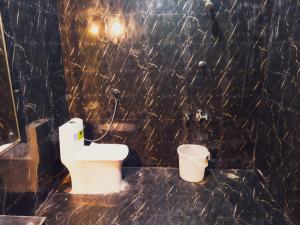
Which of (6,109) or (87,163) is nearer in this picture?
(6,109)

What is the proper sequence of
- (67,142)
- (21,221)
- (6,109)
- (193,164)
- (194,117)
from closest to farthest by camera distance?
(21,221), (6,109), (67,142), (193,164), (194,117)

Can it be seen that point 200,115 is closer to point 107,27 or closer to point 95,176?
point 95,176

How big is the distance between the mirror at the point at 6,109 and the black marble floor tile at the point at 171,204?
848 mm

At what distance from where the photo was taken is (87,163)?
237 centimetres

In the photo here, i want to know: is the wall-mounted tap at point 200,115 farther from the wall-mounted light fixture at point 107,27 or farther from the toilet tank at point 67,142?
the toilet tank at point 67,142

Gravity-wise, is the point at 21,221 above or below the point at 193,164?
above

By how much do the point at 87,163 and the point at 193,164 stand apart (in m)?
1.16

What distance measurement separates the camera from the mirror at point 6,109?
1.64m

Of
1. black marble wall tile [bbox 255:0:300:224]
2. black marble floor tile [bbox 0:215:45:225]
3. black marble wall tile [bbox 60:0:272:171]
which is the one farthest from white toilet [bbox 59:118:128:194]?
black marble wall tile [bbox 255:0:300:224]

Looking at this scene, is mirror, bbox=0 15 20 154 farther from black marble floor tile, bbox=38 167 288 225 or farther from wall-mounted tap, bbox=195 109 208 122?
wall-mounted tap, bbox=195 109 208 122

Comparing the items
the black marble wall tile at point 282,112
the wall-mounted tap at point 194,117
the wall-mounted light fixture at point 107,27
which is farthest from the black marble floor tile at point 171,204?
the wall-mounted light fixture at point 107,27

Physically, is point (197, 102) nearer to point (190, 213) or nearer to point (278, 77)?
point (278, 77)

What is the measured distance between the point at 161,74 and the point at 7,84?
1598 millimetres

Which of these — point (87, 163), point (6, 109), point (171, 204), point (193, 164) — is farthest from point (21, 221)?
point (193, 164)
